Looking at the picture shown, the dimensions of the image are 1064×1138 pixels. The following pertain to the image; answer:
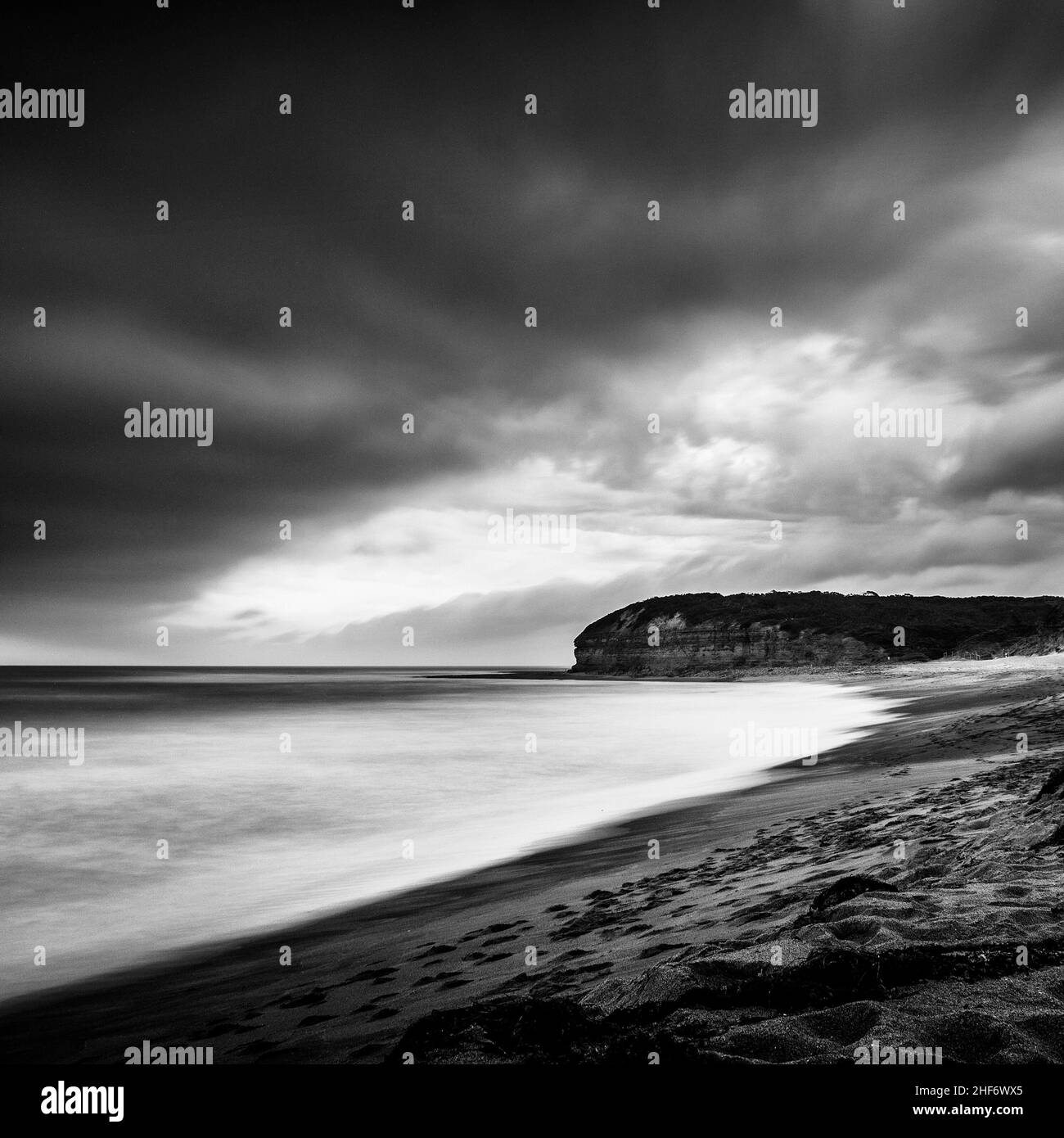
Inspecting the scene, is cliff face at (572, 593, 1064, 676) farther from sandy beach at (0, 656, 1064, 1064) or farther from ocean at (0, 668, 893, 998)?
sandy beach at (0, 656, 1064, 1064)

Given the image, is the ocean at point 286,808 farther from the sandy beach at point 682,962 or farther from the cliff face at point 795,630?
the cliff face at point 795,630

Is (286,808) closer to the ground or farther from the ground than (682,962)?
closer to the ground

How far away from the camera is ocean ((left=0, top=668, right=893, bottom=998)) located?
6832 mm

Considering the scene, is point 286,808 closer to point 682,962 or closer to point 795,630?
point 682,962

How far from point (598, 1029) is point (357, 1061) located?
1.23 meters

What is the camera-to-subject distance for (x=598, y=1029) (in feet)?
8.75

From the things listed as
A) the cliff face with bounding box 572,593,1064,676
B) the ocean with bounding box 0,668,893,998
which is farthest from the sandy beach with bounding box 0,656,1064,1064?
the cliff face with bounding box 572,593,1064,676

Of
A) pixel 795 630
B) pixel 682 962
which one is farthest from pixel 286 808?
pixel 795 630

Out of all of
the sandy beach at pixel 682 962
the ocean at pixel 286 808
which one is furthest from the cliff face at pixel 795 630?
the sandy beach at pixel 682 962

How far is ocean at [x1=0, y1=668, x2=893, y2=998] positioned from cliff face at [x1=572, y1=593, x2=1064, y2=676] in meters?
70.6

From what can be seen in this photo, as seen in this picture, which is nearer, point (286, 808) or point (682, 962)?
point (682, 962)

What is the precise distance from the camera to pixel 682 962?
126 inches

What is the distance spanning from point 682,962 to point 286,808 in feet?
36.9

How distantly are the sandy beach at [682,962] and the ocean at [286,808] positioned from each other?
4.18ft
